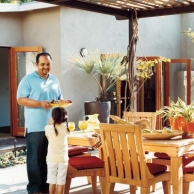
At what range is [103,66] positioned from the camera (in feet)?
30.0

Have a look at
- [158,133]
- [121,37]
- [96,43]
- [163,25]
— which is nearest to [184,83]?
[163,25]

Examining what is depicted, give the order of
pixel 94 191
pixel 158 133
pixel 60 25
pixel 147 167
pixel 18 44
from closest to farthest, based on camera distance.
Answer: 1. pixel 147 167
2. pixel 158 133
3. pixel 94 191
4. pixel 60 25
5. pixel 18 44

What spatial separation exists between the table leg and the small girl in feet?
3.68

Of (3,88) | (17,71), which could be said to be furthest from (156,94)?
(3,88)

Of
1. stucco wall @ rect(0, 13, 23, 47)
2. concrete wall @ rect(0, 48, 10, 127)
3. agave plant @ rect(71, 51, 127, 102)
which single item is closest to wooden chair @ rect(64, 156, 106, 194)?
agave plant @ rect(71, 51, 127, 102)

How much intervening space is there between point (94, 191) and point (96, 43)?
5293 millimetres

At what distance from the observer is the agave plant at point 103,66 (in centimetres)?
915

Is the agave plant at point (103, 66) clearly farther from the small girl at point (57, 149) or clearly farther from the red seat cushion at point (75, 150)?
the small girl at point (57, 149)

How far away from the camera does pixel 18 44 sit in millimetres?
9773

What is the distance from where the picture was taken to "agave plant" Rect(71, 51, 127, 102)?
9.15 meters

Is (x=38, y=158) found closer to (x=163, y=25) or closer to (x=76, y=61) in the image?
(x=76, y=61)

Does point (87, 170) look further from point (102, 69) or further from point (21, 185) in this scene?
point (102, 69)

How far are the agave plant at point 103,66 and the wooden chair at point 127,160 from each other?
4833mm

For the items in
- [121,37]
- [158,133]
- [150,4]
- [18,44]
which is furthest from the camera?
[121,37]
